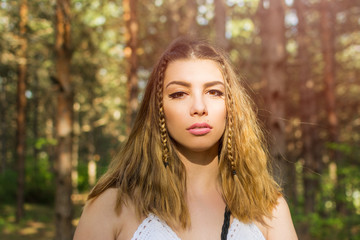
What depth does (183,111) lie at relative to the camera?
2.08 metres

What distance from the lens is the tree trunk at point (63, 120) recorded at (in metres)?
7.38

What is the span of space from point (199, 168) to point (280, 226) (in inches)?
19.7

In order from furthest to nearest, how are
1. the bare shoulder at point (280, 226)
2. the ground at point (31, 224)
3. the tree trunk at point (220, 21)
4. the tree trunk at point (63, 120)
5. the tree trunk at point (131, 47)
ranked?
the ground at point (31, 224)
the tree trunk at point (131, 47)
the tree trunk at point (220, 21)
the tree trunk at point (63, 120)
the bare shoulder at point (280, 226)

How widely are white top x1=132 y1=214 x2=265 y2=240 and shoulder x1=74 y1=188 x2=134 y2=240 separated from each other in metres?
0.11

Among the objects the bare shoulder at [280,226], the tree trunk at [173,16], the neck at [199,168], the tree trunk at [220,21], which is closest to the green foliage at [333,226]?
the tree trunk at [220,21]

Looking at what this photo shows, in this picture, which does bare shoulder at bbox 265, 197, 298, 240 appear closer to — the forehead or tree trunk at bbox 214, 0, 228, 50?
the forehead

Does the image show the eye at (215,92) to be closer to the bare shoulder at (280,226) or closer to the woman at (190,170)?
the woman at (190,170)

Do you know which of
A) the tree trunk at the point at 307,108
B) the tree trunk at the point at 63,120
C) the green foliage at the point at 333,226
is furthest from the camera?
the tree trunk at the point at 307,108

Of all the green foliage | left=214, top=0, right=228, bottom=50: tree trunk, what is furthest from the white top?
the green foliage

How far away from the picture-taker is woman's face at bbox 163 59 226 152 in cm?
207

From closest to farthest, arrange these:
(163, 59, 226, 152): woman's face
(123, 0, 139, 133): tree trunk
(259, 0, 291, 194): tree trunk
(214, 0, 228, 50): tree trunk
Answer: (163, 59, 226, 152): woman's face, (259, 0, 291, 194): tree trunk, (214, 0, 228, 50): tree trunk, (123, 0, 139, 133): tree trunk

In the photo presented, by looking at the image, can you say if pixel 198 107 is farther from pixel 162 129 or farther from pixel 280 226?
pixel 280 226

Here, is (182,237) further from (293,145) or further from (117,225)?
(293,145)

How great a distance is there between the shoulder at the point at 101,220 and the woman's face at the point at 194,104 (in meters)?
0.45
